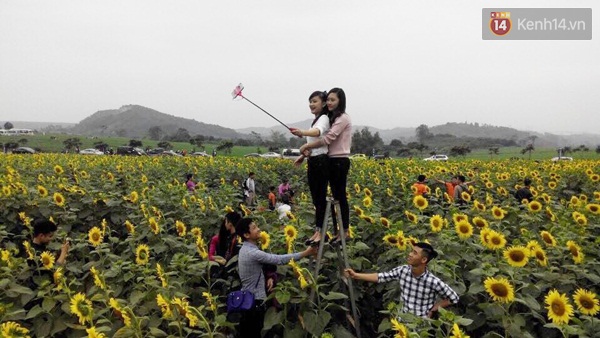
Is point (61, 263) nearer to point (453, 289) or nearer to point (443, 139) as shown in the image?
point (453, 289)

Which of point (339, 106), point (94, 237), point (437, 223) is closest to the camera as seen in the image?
point (339, 106)

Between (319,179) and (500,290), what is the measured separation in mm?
1689

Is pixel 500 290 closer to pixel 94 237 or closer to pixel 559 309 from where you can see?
pixel 559 309

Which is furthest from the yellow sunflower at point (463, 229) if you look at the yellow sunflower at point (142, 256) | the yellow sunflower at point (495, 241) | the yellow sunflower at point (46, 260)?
the yellow sunflower at point (46, 260)

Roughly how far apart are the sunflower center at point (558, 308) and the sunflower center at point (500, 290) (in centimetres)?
33

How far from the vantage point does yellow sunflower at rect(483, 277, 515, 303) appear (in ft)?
10.4

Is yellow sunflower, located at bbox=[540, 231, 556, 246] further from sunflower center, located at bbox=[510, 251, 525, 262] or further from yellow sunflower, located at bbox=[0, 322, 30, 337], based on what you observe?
yellow sunflower, located at bbox=[0, 322, 30, 337]

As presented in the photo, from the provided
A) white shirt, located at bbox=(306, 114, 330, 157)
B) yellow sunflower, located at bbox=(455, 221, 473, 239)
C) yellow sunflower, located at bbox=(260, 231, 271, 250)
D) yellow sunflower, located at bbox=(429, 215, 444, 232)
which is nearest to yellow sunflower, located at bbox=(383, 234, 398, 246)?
yellow sunflower, located at bbox=(429, 215, 444, 232)

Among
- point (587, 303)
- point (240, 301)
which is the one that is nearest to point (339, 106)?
point (240, 301)

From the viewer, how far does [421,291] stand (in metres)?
3.70

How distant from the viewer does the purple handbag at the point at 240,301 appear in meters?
→ 3.69

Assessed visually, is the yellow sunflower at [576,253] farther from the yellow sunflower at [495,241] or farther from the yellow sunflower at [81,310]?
the yellow sunflower at [81,310]

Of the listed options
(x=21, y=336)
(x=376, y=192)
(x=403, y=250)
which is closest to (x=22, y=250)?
(x=21, y=336)

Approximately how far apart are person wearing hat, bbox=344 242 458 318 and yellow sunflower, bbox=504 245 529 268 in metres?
0.63
